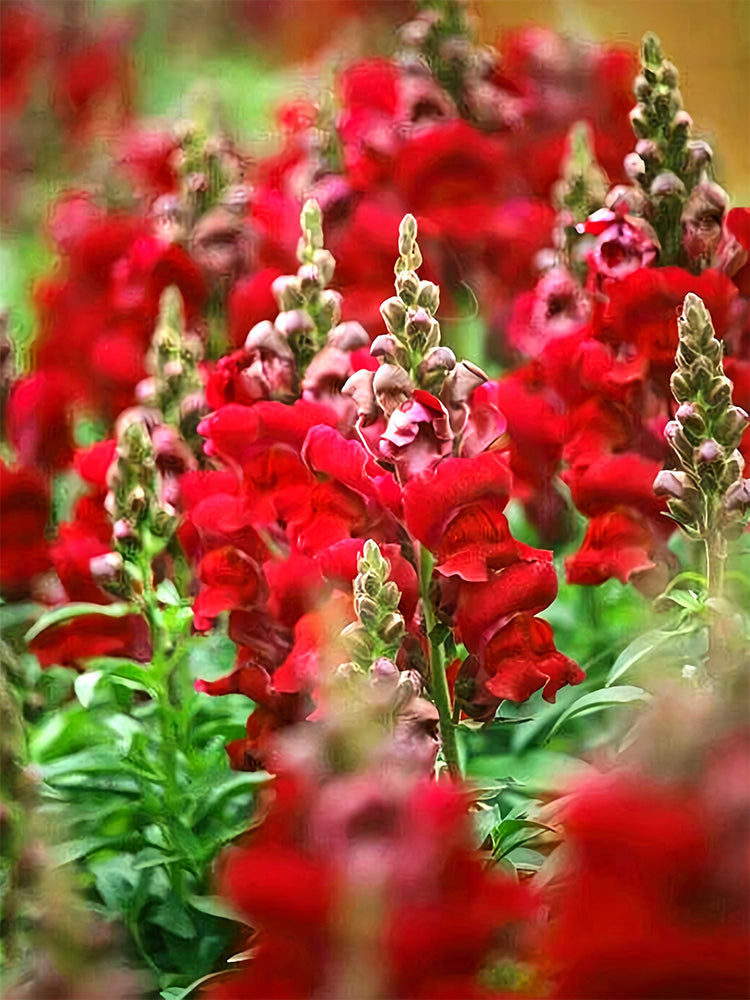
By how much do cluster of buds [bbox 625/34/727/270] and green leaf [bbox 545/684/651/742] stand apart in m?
0.19

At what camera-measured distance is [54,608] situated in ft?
2.07

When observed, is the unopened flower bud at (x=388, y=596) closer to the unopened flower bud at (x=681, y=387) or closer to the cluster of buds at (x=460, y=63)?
the unopened flower bud at (x=681, y=387)

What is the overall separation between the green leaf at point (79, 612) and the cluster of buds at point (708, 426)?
256 millimetres

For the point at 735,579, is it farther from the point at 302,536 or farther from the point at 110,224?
the point at 110,224

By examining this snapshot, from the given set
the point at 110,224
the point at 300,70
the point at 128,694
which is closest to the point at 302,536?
the point at 128,694

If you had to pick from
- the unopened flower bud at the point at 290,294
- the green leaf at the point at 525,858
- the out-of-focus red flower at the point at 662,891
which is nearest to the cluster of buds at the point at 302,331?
the unopened flower bud at the point at 290,294

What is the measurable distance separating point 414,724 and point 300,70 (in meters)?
0.59

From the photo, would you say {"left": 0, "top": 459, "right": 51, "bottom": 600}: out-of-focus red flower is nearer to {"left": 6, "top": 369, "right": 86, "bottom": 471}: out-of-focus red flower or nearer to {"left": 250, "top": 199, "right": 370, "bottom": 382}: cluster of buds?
{"left": 6, "top": 369, "right": 86, "bottom": 471}: out-of-focus red flower

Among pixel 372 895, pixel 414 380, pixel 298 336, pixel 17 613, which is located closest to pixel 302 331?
pixel 298 336

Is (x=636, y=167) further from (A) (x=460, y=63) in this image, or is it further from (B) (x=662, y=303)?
(A) (x=460, y=63)

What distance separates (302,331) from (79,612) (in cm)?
16

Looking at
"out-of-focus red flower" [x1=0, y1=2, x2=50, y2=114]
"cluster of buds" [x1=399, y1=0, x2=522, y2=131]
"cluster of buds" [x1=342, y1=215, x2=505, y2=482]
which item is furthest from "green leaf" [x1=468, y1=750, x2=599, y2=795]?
"out-of-focus red flower" [x1=0, y1=2, x2=50, y2=114]

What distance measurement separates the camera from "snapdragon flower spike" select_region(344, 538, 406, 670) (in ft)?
1.34

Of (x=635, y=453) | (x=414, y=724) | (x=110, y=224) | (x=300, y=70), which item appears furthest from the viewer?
(x=300, y=70)
